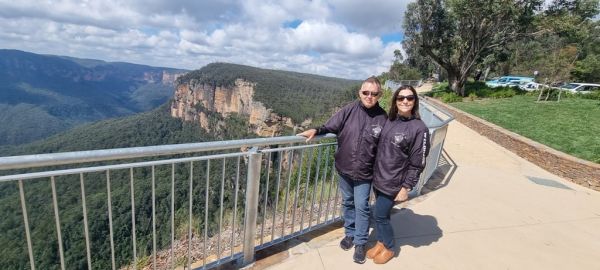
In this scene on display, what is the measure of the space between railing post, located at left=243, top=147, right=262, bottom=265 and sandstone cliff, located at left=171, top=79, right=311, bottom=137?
6599 cm

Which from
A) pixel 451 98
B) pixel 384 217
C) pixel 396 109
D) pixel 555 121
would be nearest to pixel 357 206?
pixel 384 217

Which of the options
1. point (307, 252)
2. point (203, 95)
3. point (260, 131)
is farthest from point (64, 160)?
point (203, 95)

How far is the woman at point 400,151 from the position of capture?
8.79 ft

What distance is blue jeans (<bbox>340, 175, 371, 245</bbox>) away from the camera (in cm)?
296

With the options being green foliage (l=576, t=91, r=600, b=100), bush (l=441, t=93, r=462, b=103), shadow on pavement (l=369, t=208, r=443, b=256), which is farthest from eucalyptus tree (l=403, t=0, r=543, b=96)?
shadow on pavement (l=369, t=208, r=443, b=256)

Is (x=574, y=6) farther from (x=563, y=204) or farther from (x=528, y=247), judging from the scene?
(x=528, y=247)

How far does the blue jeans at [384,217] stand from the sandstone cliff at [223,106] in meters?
65.9

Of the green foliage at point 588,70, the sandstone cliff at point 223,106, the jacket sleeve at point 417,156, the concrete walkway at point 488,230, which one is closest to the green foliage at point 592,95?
the green foliage at point 588,70

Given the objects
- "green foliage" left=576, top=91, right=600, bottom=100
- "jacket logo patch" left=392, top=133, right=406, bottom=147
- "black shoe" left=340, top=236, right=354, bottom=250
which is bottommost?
"black shoe" left=340, top=236, right=354, bottom=250

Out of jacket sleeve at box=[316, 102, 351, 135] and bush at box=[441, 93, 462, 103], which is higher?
jacket sleeve at box=[316, 102, 351, 135]

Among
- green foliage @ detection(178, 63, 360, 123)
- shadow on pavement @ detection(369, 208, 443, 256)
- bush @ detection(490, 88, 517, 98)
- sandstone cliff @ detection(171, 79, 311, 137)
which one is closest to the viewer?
shadow on pavement @ detection(369, 208, 443, 256)

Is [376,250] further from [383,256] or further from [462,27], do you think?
[462,27]

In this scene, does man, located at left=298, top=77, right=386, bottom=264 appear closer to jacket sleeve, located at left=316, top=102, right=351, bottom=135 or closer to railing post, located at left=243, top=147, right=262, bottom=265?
jacket sleeve, located at left=316, top=102, right=351, bottom=135

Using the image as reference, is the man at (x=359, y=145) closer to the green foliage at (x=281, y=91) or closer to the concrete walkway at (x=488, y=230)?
the concrete walkway at (x=488, y=230)
